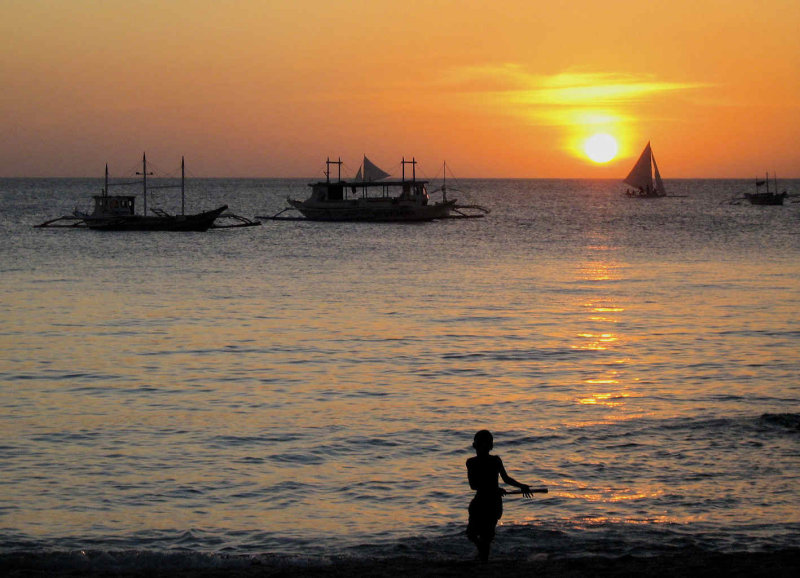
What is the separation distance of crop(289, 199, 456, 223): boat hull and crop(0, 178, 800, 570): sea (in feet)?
224

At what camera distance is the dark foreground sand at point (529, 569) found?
35.1 ft

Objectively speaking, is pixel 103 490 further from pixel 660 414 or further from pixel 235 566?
pixel 660 414

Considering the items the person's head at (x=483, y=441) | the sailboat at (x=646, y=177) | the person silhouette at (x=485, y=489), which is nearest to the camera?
the person's head at (x=483, y=441)

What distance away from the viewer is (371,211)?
114 meters

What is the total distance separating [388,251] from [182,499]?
58957 millimetres

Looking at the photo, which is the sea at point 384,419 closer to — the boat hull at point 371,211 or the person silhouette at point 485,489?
the person silhouette at point 485,489

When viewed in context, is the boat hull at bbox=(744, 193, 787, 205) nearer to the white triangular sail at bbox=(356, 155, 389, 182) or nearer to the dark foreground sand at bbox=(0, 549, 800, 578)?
the white triangular sail at bbox=(356, 155, 389, 182)

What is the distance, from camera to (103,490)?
575 inches

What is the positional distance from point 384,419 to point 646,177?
17363 cm

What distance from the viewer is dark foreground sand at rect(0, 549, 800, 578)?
1071 cm

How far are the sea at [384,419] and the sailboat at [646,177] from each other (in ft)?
456

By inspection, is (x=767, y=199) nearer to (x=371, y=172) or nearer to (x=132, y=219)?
(x=371, y=172)

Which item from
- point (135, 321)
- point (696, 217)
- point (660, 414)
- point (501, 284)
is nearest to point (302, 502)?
point (660, 414)

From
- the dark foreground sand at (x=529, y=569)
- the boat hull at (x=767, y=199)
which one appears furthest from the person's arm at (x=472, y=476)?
the boat hull at (x=767, y=199)
